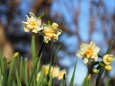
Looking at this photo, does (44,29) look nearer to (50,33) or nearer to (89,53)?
(50,33)

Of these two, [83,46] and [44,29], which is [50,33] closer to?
[44,29]

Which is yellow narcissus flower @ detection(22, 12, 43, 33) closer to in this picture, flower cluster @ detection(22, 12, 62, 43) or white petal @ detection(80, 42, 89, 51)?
flower cluster @ detection(22, 12, 62, 43)

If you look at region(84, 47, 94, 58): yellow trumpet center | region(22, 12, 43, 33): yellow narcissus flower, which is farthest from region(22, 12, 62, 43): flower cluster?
region(84, 47, 94, 58): yellow trumpet center

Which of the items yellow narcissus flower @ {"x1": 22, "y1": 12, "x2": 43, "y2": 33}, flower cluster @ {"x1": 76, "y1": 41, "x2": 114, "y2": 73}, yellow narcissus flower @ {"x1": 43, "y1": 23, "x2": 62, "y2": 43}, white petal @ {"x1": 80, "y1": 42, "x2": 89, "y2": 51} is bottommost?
flower cluster @ {"x1": 76, "y1": 41, "x2": 114, "y2": 73}

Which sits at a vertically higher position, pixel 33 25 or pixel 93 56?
pixel 33 25

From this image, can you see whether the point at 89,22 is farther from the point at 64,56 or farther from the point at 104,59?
the point at 104,59

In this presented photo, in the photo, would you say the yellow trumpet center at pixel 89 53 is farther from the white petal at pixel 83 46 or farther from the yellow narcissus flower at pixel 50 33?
the yellow narcissus flower at pixel 50 33

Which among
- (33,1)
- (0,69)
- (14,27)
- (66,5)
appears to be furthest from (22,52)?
(0,69)

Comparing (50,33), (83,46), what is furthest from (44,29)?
(83,46)
